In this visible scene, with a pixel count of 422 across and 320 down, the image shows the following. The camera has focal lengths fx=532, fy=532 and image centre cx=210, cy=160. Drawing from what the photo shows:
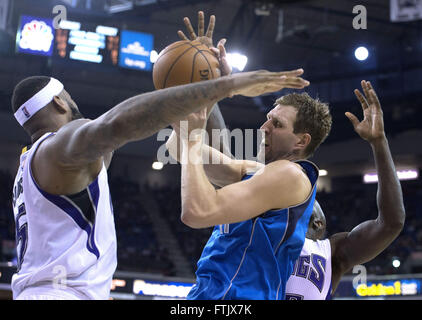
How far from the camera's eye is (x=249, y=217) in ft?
7.64

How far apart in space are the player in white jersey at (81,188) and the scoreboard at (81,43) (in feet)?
29.2

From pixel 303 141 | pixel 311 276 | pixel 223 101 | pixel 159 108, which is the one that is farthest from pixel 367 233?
pixel 223 101

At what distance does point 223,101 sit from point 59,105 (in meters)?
15.4

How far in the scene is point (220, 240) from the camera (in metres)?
2.55

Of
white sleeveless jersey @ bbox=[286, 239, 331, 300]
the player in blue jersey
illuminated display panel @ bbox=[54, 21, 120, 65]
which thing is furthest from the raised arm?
illuminated display panel @ bbox=[54, 21, 120, 65]

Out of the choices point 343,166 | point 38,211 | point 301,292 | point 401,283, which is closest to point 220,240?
point 301,292

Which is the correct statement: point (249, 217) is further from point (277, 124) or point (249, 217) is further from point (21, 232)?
point (21, 232)

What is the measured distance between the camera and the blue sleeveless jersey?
239 centimetres

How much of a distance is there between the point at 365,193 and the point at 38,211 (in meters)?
19.2

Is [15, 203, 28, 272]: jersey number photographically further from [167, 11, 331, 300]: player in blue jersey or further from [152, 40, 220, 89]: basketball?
[152, 40, 220, 89]: basketball

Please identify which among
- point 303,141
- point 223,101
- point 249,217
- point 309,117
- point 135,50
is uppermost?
point 135,50

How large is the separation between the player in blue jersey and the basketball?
0.25 ft

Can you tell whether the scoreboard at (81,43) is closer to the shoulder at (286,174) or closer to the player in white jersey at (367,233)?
the player in white jersey at (367,233)

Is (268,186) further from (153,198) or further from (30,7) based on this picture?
(153,198)
